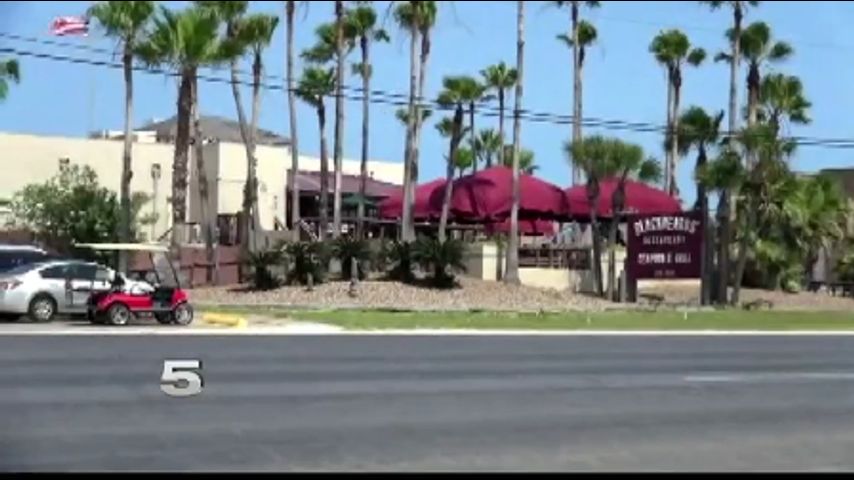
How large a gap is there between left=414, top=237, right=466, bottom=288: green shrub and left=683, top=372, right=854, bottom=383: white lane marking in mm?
20788

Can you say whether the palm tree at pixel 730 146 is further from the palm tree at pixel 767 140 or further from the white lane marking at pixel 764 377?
the white lane marking at pixel 764 377

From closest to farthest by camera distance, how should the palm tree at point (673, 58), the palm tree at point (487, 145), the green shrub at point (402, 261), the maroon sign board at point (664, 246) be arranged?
the green shrub at point (402, 261) → the maroon sign board at point (664, 246) → the palm tree at point (673, 58) → the palm tree at point (487, 145)

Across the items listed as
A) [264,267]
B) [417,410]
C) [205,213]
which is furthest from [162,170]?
[417,410]

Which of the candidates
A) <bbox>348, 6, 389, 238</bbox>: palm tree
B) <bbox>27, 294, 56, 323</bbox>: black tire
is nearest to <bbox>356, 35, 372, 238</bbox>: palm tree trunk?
<bbox>348, 6, 389, 238</bbox>: palm tree

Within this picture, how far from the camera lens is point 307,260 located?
3928cm

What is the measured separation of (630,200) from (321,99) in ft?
57.7

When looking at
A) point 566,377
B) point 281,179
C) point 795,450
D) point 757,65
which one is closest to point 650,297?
point 757,65

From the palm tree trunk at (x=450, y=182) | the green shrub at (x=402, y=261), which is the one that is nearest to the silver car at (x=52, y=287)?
the green shrub at (x=402, y=261)

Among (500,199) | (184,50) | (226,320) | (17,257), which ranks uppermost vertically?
(184,50)

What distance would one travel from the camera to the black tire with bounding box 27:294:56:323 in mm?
29812

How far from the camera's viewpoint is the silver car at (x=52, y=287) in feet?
97.1

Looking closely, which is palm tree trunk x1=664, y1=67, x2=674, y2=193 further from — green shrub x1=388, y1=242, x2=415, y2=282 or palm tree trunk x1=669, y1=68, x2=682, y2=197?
green shrub x1=388, y1=242, x2=415, y2=282

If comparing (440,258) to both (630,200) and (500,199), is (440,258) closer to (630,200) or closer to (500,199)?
(500,199)

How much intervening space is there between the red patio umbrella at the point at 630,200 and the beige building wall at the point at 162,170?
1510 centimetres
